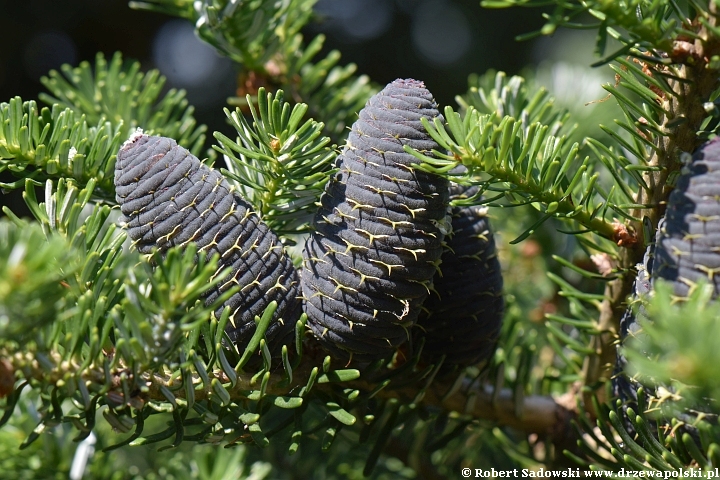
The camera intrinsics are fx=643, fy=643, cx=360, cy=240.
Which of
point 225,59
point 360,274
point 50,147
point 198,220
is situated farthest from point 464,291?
point 225,59

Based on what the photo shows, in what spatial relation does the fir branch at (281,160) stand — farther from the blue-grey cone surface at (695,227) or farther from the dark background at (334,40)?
the dark background at (334,40)

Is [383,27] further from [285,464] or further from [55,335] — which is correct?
[55,335]

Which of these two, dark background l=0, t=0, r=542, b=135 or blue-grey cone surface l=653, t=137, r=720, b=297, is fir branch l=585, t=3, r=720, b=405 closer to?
blue-grey cone surface l=653, t=137, r=720, b=297

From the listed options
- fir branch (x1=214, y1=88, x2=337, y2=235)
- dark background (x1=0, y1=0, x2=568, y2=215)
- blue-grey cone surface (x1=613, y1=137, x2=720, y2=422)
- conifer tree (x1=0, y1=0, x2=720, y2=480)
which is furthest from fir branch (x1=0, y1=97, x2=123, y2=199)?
dark background (x1=0, y1=0, x2=568, y2=215)

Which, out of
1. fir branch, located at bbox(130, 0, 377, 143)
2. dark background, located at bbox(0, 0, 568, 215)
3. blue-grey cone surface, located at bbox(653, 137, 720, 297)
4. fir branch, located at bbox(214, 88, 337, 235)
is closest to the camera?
blue-grey cone surface, located at bbox(653, 137, 720, 297)

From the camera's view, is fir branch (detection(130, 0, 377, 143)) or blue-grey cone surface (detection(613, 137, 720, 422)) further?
fir branch (detection(130, 0, 377, 143))

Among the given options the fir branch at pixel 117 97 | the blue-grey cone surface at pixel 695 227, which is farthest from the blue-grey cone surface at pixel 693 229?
the fir branch at pixel 117 97

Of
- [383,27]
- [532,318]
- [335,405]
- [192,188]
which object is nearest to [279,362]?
[335,405]

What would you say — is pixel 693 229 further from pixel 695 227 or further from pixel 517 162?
pixel 517 162
